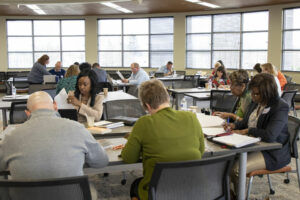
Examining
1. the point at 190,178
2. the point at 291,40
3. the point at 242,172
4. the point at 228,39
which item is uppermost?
the point at 228,39

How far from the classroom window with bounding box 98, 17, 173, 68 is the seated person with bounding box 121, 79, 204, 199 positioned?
11.8 m

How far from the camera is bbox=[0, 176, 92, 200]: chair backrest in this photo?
156cm

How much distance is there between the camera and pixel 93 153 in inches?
81.0

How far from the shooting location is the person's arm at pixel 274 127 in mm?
2861

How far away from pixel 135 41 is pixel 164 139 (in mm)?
12451

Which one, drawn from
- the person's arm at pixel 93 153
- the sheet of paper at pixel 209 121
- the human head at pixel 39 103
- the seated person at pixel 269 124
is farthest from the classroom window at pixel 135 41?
the human head at pixel 39 103

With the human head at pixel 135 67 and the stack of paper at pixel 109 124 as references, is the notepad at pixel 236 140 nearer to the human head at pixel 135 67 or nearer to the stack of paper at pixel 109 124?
the stack of paper at pixel 109 124

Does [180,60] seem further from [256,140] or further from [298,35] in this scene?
[256,140]

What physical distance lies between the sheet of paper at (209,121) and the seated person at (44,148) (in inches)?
66.9

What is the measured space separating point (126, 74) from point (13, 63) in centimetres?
500

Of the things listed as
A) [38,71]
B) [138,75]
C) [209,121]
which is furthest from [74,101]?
[38,71]

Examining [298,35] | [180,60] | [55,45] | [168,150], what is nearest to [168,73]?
[180,60]

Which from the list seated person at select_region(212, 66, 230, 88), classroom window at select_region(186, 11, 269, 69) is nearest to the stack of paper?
seated person at select_region(212, 66, 230, 88)

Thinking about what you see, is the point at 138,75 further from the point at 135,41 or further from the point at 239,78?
the point at 135,41
